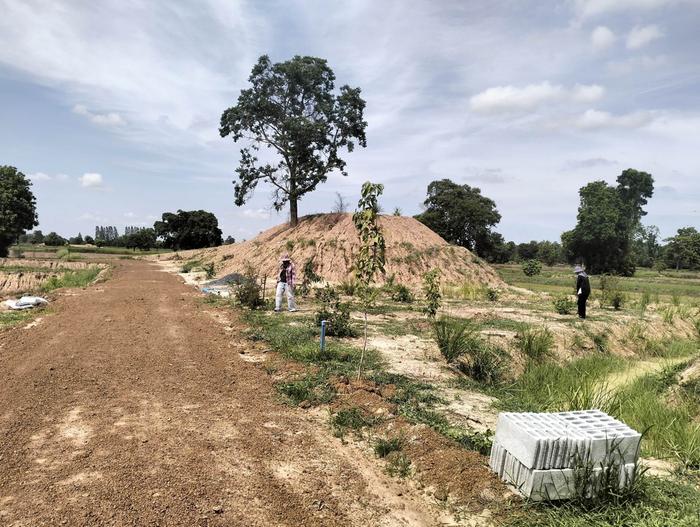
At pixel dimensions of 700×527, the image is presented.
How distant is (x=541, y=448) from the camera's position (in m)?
3.70

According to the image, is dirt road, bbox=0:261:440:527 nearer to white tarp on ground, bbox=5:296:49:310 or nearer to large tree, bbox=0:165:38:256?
white tarp on ground, bbox=5:296:49:310

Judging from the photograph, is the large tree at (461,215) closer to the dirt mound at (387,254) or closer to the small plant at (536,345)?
the dirt mound at (387,254)

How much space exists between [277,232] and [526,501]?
109 feet

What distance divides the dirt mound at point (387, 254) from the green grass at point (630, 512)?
20.3m

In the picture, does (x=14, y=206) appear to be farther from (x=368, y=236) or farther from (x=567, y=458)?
(x=567, y=458)

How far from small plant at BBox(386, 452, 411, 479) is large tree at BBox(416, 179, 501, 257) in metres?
52.9

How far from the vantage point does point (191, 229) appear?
76.0 meters

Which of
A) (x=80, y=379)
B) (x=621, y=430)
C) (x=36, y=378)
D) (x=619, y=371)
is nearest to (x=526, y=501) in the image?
(x=621, y=430)

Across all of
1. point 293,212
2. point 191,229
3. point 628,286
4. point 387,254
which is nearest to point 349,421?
point 387,254

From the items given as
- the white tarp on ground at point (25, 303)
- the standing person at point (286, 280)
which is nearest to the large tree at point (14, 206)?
the white tarp on ground at point (25, 303)

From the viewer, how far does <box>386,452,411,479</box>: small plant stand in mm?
4348

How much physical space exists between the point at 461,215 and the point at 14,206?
167 ft

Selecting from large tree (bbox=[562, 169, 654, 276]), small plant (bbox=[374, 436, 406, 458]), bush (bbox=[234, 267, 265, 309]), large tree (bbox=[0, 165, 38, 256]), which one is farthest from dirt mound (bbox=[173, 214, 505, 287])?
large tree (bbox=[562, 169, 654, 276])

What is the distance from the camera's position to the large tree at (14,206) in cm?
4947
